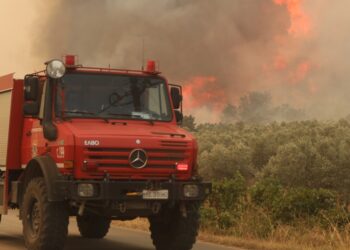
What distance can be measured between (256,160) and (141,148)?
31626 millimetres

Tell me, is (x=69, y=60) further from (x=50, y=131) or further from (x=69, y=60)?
(x=50, y=131)

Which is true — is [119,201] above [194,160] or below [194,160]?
below

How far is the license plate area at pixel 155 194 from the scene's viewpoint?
27.6 ft

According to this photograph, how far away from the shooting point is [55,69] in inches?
348

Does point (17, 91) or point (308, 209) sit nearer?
point (17, 91)

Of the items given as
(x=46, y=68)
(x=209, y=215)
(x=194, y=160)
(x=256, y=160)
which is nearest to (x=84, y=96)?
(x=46, y=68)

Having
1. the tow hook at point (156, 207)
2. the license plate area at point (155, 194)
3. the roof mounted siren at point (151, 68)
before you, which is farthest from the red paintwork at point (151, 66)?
the tow hook at point (156, 207)

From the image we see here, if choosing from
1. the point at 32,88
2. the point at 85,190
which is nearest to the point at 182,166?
the point at 85,190

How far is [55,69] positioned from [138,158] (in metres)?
1.68

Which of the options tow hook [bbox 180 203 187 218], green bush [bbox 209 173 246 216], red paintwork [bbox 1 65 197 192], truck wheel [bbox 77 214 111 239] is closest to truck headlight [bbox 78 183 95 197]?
red paintwork [bbox 1 65 197 192]

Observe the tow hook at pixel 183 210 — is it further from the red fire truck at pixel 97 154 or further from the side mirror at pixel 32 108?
the side mirror at pixel 32 108

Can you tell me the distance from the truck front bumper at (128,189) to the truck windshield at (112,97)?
3.80ft

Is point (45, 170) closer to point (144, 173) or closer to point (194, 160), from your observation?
point (144, 173)

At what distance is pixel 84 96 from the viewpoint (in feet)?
29.7
